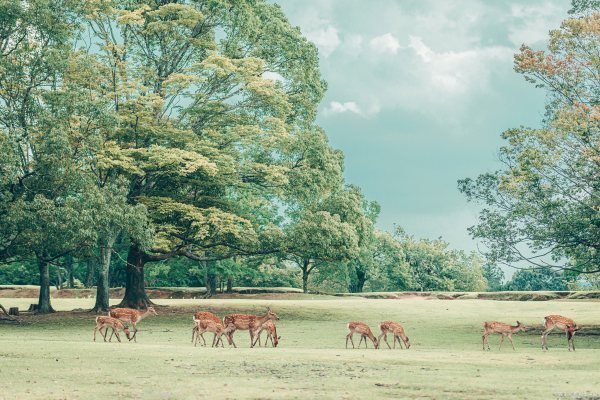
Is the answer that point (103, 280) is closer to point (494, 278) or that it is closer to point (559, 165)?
point (559, 165)

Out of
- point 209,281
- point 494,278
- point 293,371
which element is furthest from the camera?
point 494,278

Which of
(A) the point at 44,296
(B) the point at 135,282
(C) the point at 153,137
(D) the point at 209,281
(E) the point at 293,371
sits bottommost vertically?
(E) the point at 293,371

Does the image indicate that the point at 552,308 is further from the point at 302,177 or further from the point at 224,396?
the point at 224,396

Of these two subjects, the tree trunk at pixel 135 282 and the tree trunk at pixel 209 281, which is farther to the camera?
the tree trunk at pixel 209 281

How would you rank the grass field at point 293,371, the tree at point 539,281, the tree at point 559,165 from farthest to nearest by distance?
the tree at point 539,281 → the tree at point 559,165 → the grass field at point 293,371

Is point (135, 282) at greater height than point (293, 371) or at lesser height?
greater

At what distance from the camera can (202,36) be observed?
45.6 metres

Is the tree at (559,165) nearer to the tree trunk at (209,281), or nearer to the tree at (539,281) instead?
the tree trunk at (209,281)

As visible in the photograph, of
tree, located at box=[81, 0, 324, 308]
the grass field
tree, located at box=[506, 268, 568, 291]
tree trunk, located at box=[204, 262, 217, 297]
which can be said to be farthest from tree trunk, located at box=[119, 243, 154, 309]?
tree, located at box=[506, 268, 568, 291]

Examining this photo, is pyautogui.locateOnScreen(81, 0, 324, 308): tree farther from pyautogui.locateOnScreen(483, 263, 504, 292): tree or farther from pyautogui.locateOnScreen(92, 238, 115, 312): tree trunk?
pyautogui.locateOnScreen(483, 263, 504, 292): tree

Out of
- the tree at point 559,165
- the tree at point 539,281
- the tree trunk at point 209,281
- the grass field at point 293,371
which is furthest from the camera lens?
the tree at point 539,281

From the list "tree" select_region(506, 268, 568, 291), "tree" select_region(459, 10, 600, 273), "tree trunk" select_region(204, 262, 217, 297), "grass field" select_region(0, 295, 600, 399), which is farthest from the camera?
"tree" select_region(506, 268, 568, 291)

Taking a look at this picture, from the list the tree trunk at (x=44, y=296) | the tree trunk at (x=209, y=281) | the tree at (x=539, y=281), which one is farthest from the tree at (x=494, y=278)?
the tree trunk at (x=44, y=296)

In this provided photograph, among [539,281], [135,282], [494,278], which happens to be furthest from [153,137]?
[494,278]
